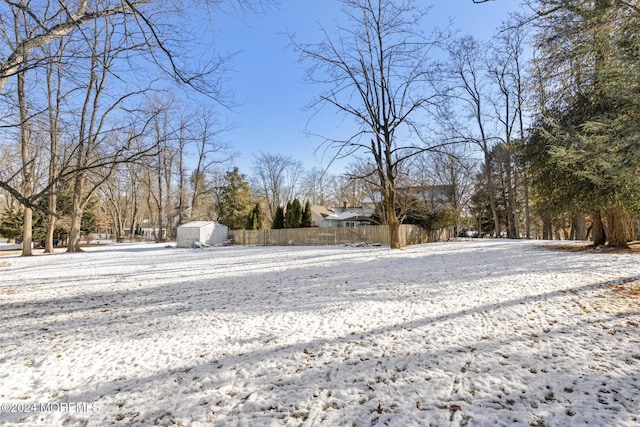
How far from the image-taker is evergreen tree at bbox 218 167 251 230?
3088 cm

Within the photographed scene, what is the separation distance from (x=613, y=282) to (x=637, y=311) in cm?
210

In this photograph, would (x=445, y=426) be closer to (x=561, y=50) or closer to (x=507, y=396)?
(x=507, y=396)

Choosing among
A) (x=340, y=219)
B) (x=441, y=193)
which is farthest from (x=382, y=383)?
(x=340, y=219)

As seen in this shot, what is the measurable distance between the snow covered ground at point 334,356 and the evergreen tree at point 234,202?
24.9 metres

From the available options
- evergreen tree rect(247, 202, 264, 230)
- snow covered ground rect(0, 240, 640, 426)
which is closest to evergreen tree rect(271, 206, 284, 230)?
evergreen tree rect(247, 202, 264, 230)

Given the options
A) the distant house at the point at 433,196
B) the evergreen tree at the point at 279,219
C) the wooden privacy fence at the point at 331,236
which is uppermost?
Answer: the distant house at the point at 433,196

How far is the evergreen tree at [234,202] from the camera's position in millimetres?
30875

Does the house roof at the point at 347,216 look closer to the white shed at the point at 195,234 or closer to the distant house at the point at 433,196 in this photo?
the distant house at the point at 433,196

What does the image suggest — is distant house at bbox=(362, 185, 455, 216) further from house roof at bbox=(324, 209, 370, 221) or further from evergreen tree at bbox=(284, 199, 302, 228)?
house roof at bbox=(324, 209, 370, 221)

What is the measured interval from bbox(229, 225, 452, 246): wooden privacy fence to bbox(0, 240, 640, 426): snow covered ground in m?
13.4

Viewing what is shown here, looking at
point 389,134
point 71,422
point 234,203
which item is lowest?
point 71,422

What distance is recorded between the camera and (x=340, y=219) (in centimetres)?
3594

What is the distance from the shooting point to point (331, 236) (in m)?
22.1

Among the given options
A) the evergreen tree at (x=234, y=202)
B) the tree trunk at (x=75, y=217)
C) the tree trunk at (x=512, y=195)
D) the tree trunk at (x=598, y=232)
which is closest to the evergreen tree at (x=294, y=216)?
the evergreen tree at (x=234, y=202)
